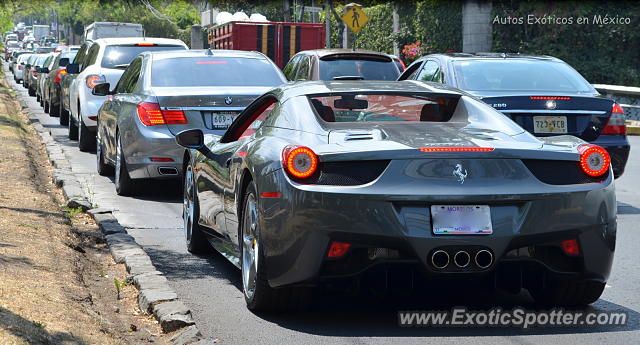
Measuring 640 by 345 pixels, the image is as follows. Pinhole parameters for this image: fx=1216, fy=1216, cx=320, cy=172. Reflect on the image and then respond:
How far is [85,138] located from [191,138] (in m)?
10.5

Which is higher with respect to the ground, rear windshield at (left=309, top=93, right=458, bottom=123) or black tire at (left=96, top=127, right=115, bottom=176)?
rear windshield at (left=309, top=93, right=458, bottom=123)

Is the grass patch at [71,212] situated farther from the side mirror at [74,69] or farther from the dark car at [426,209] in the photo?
the side mirror at [74,69]

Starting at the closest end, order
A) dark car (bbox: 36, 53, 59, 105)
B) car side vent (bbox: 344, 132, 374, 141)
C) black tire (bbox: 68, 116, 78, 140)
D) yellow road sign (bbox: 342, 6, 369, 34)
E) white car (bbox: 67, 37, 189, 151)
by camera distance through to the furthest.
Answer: car side vent (bbox: 344, 132, 374, 141)
white car (bbox: 67, 37, 189, 151)
black tire (bbox: 68, 116, 78, 140)
dark car (bbox: 36, 53, 59, 105)
yellow road sign (bbox: 342, 6, 369, 34)

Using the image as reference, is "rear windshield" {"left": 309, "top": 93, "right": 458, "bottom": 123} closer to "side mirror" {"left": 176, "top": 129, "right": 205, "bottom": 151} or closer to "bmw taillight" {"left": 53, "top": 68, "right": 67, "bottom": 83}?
"side mirror" {"left": 176, "top": 129, "right": 205, "bottom": 151}

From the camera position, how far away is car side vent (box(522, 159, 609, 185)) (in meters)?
6.50

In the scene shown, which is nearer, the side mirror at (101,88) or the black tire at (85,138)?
the side mirror at (101,88)

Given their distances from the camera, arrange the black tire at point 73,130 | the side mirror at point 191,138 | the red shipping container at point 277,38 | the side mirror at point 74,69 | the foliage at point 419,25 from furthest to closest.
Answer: the foliage at point 419,25
the red shipping container at point 277,38
the black tire at point 73,130
the side mirror at point 74,69
the side mirror at point 191,138

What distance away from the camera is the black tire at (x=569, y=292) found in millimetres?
6875

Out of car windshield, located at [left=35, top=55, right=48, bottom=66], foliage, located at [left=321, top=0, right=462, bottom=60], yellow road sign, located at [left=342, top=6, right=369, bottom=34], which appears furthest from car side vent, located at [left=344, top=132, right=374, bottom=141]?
car windshield, located at [left=35, top=55, right=48, bottom=66]

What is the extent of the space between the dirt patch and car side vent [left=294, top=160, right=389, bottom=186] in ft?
4.02

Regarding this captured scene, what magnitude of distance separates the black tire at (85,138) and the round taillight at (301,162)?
1268 centimetres

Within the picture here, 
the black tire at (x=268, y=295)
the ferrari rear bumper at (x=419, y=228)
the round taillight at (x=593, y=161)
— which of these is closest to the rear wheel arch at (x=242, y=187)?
the black tire at (x=268, y=295)

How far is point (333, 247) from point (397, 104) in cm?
159

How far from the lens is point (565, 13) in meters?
35.1
